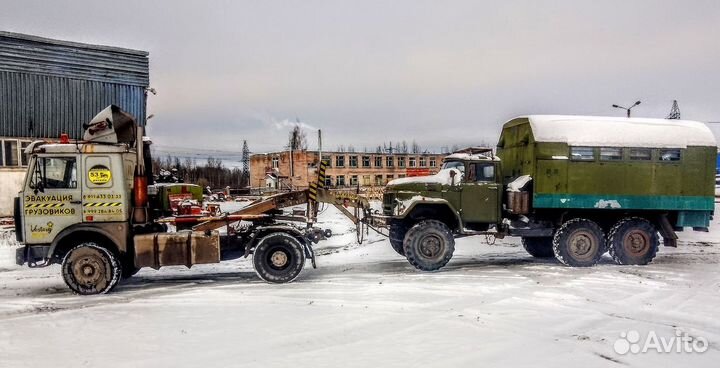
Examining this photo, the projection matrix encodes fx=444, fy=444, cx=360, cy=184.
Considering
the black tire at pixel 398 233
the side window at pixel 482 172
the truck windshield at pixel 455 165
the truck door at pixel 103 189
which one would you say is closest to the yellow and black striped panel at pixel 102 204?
the truck door at pixel 103 189

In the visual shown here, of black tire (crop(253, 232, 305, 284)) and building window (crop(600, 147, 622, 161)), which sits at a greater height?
building window (crop(600, 147, 622, 161))

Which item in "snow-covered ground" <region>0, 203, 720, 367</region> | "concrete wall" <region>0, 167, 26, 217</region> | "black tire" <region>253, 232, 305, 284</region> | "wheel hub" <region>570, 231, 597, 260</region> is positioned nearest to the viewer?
"snow-covered ground" <region>0, 203, 720, 367</region>

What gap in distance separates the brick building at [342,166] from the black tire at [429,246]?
4840cm

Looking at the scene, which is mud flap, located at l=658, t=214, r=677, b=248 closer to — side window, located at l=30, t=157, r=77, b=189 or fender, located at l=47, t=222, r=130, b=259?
fender, located at l=47, t=222, r=130, b=259

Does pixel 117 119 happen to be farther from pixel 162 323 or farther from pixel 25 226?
pixel 162 323

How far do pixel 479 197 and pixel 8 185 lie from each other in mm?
19959

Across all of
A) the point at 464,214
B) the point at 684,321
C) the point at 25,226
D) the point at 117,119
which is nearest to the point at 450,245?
the point at 464,214

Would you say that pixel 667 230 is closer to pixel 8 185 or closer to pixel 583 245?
pixel 583 245

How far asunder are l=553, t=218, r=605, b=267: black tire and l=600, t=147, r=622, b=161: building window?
5.58 ft

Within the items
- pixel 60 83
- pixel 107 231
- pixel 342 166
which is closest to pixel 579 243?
pixel 107 231

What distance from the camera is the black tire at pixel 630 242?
38.2 ft

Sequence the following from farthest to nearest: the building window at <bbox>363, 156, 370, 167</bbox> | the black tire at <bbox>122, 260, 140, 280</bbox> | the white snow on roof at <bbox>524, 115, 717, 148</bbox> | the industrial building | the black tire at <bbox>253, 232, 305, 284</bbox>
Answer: the building window at <bbox>363, 156, 370, 167</bbox>
the industrial building
the white snow on roof at <bbox>524, 115, 717, 148</bbox>
the black tire at <bbox>122, 260, 140, 280</bbox>
the black tire at <bbox>253, 232, 305, 284</bbox>

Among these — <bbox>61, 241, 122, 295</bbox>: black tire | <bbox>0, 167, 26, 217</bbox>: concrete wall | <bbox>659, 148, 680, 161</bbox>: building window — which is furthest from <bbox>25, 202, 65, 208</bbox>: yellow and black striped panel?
<bbox>659, 148, 680, 161</bbox>: building window

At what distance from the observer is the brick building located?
200ft
